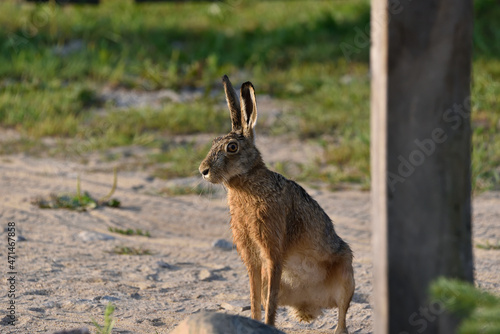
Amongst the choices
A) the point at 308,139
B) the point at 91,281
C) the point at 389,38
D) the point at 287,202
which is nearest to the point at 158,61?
the point at 308,139

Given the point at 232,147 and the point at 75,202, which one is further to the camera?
the point at 75,202

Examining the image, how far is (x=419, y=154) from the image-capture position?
2.94m

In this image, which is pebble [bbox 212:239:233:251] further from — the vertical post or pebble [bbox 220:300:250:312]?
the vertical post

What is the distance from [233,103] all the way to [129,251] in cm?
194

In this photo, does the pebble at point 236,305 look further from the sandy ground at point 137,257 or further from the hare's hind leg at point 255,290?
the hare's hind leg at point 255,290

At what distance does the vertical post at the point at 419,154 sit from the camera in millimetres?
2871

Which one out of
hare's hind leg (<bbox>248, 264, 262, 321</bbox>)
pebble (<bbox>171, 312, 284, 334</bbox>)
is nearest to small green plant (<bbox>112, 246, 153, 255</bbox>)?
hare's hind leg (<bbox>248, 264, 262, 321</bbox>)

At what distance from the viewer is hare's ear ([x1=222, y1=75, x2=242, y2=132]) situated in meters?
4.53

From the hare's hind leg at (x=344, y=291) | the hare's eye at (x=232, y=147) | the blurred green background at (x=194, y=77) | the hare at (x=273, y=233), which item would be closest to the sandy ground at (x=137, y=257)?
the hare's hind leg at (x=344, y=291)

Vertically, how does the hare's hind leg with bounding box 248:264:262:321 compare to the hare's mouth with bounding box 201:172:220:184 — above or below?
below

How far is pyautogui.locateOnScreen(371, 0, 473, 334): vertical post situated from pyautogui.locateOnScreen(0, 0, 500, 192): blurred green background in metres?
4.75

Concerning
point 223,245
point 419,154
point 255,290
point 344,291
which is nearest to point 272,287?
point 255,290

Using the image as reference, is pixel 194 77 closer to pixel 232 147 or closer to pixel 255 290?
pixel 232 147

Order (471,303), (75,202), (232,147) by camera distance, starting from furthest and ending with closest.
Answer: (75,202), (232,147), (471,303)
